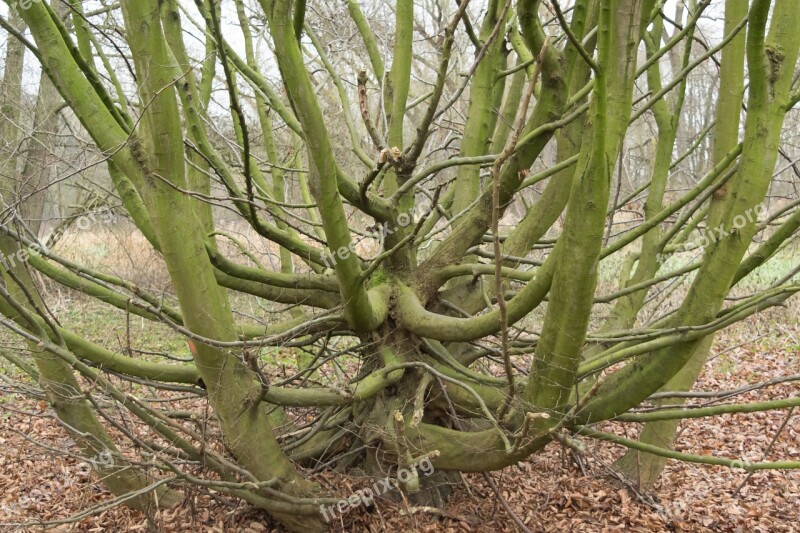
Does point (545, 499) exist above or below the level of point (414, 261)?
below

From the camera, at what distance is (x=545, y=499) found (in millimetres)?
4539

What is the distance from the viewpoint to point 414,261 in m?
4.07

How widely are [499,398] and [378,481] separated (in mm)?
895

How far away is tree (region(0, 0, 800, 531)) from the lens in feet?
8.27

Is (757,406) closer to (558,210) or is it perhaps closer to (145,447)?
(558,210)

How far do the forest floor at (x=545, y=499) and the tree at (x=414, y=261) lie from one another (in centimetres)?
26

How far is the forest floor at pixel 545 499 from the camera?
393 centimetres

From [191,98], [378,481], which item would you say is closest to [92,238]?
[191,98]

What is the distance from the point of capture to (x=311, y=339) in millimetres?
4051

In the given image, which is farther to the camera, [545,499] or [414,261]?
[545,499]

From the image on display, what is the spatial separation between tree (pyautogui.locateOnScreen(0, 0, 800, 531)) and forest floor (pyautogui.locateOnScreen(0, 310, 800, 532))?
0.26 meters

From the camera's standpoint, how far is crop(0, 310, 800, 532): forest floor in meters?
3.93

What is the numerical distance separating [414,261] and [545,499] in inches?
78.2

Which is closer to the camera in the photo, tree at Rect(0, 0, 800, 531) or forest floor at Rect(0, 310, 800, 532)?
tree at Rect(0, 0, 800, 531)
